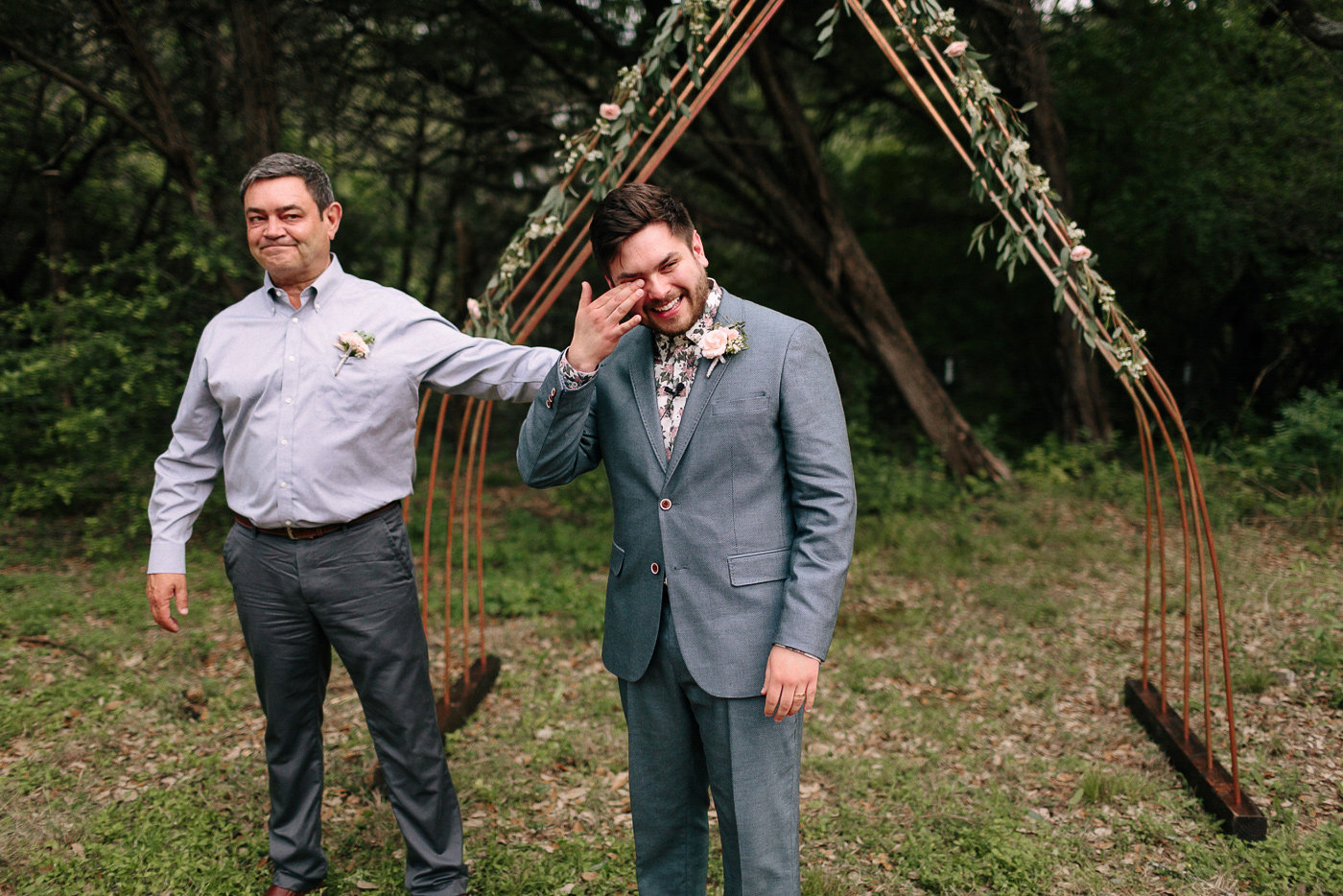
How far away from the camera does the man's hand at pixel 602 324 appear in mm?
1839

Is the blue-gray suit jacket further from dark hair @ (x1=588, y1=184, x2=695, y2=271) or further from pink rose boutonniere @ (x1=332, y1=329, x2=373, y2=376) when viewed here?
pink rose boutonniere @ (x1=332, y1=329, x2=373, y2=376)

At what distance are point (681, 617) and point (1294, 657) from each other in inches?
148

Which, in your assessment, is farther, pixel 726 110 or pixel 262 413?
pixel 726 110

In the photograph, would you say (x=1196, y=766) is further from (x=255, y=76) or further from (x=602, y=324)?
(x=255, y=76)

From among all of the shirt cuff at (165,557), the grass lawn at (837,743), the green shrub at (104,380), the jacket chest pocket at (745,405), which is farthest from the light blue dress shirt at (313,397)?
the green shrub at (104,380)

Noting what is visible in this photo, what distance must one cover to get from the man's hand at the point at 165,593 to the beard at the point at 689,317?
1530 millimetres

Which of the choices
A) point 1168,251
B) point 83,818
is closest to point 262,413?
point 83,818

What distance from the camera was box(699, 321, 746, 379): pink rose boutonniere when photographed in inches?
76.4

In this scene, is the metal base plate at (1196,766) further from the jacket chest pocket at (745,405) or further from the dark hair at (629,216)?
the dark hair at (629,216)

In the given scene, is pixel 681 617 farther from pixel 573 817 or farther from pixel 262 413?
pixel 573 817

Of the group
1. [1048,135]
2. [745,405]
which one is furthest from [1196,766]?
[1048,135]

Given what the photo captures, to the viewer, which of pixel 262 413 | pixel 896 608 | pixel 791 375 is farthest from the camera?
pixel 896 608

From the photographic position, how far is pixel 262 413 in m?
2.39

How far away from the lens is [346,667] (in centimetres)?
243
